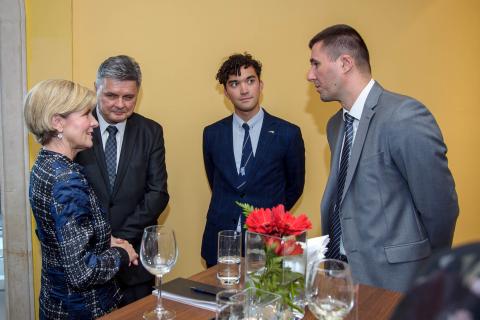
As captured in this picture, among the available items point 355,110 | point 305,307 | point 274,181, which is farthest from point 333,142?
point 305,307

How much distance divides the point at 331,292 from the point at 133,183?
5.33ft

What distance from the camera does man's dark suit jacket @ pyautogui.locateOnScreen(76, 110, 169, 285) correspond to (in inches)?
96.1

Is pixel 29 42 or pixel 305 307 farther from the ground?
pixel 29 42

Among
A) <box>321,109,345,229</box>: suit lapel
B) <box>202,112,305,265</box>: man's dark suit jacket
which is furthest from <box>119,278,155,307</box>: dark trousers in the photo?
<box>321,109,345,229</box>: suit lapel

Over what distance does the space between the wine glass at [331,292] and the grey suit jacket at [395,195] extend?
2.87ft

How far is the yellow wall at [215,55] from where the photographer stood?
10.0 ft

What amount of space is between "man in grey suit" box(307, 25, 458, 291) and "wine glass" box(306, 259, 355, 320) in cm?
89

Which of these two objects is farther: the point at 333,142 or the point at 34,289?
the point at 34,289

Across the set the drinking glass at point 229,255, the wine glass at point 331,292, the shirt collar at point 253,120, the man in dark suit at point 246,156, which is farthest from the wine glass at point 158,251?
the shirt collar at point 253,120

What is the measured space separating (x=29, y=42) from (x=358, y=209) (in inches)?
87.1

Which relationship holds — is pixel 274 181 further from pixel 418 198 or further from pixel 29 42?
pixel 29 42

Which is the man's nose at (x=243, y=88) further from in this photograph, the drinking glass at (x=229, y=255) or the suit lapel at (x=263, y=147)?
the drinking glass at (x=229, y=255)

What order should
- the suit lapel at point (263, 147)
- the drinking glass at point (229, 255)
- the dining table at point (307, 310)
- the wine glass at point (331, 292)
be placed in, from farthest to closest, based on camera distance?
the suit lapel at point (263, 147)
the drinking glass at point (229, 255)
the dining table at point (307, 310)
the wine glass at point (331, 292)

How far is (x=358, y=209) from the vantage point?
2021mm
